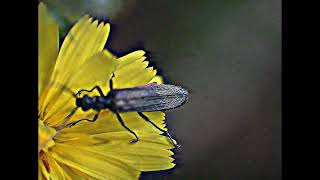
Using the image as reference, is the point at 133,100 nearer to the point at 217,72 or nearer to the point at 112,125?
the point at 112,125

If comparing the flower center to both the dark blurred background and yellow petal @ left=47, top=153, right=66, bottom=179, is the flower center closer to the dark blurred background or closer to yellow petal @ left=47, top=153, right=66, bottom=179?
yellow petal @ left=47, top=153, right=66, bottom=179

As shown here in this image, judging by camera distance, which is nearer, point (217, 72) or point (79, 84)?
point (79, 84)

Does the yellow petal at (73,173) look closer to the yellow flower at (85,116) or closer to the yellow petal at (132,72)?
the yellow flower at (85,116)

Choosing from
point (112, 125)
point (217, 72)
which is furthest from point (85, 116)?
point (217, 72)
